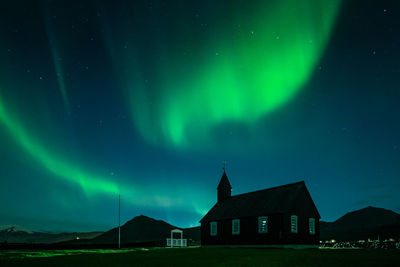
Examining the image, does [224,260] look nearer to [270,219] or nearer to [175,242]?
[270,219]

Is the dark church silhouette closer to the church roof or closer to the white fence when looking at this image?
the church roof

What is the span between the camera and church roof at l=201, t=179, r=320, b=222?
38.1 meters

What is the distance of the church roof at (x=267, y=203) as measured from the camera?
38.1 metres

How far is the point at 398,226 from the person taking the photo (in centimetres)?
11219

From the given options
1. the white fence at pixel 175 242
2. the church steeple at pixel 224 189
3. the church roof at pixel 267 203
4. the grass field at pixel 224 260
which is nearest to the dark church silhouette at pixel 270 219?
the church roof at pixel 267 203

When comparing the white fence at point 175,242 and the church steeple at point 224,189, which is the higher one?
the church steeple at point 224,189

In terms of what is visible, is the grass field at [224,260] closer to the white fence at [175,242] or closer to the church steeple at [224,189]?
the church steeple at [224,189]

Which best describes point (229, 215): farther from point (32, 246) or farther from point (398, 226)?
point (398, 226)

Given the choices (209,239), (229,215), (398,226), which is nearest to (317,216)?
(229,215)

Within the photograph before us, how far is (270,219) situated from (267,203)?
253 cm

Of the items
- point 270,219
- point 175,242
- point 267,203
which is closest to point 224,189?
point 175,242

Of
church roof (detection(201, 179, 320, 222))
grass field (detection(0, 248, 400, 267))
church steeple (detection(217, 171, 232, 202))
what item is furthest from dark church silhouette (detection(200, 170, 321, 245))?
grass field (detection(0, 248, 400, 267))

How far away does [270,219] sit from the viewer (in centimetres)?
3831

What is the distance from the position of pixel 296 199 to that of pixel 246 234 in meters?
7.59
